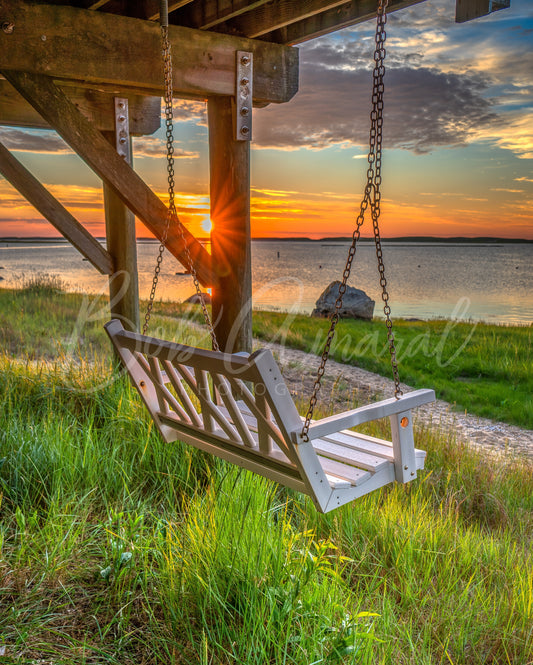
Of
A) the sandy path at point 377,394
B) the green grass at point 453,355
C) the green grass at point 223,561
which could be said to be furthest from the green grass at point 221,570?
the green grass at point 453,355

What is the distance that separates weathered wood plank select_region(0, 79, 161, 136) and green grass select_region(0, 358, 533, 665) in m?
2.91

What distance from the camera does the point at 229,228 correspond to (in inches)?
150

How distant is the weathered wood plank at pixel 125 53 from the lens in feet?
10.6

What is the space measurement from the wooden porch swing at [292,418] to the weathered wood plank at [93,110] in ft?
10.3

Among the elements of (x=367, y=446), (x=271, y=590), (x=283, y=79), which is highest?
(x=283, y=79)

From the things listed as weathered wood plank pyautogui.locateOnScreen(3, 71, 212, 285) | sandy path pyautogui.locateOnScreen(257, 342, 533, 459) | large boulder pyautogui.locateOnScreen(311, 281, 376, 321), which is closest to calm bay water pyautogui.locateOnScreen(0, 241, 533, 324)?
large boulder pyautogui.locateOnScreen(311, 281, 376, 321)

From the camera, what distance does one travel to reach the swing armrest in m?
1.98

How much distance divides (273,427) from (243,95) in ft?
8.35

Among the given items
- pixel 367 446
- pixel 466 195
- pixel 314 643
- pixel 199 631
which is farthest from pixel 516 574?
pixel 466 195

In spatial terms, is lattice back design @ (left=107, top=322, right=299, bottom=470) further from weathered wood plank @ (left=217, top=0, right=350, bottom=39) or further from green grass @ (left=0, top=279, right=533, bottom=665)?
weathered wood plank @ (left=217, top=0, right=350, bottom=39)

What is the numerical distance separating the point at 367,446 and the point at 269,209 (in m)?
32.8

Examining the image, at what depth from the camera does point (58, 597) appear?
2.42m

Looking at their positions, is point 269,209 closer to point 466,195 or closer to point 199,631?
point 466,195

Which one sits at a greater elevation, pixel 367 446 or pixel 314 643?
pixel 367 446
